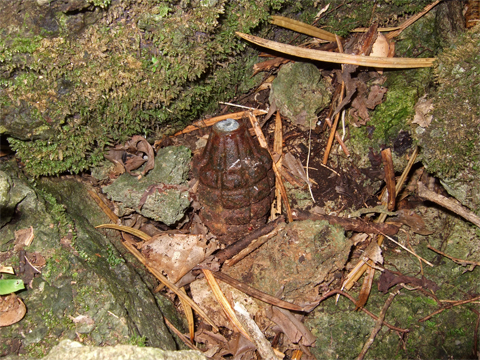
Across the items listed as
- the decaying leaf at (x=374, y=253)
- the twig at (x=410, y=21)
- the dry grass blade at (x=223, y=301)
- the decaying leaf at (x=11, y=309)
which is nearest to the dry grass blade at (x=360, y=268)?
the decaying leaf at (x=374, y=253)

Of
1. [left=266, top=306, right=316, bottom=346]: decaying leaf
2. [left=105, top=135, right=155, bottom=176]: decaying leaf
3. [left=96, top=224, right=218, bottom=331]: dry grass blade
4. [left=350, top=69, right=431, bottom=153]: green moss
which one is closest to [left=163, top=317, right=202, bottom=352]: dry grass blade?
[left=96, top=224, right=218, bottom=331]: dry grass blade

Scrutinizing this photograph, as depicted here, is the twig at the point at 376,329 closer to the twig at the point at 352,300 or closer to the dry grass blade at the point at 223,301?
the twig at the point at 352,300

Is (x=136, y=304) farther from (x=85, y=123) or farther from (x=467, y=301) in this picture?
(x=467, y=301)

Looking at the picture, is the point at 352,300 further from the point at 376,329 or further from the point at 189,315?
the point at 189,315

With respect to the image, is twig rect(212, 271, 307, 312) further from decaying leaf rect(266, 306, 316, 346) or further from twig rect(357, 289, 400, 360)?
twig rect(357, 289, 400, 360)

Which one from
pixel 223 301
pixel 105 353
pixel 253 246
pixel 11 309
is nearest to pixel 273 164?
pixel 253 246

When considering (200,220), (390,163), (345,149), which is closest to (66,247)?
(200,220)
